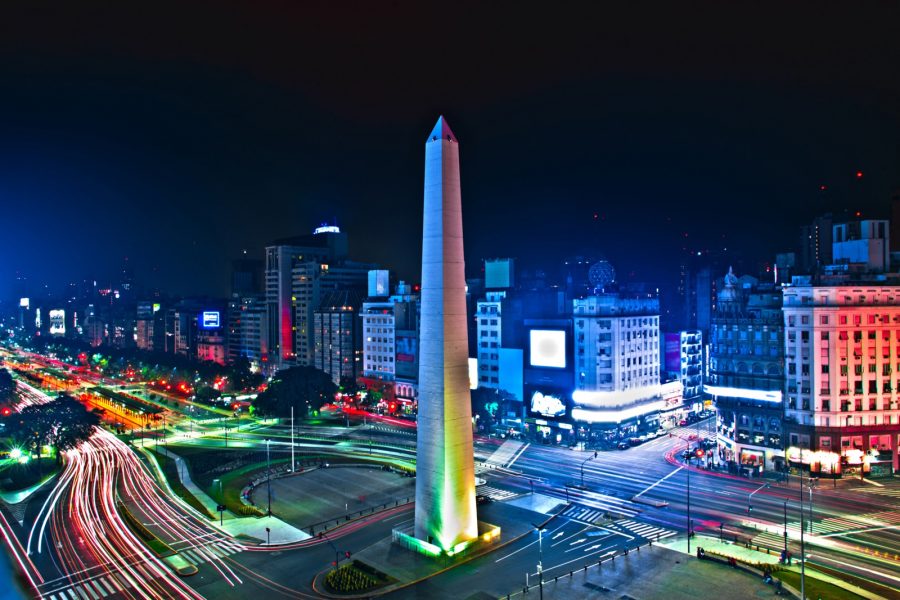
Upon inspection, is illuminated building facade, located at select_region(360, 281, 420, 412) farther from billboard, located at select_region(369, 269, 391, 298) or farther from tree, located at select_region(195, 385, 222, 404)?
tree, located at select_region(195, 385, 222, 404)

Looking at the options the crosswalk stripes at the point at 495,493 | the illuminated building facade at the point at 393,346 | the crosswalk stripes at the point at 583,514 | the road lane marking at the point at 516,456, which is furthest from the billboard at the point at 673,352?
the crosswalk stripes at the point at 583,514

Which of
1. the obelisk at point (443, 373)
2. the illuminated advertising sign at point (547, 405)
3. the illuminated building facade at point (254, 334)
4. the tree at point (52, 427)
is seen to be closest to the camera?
the obelisk at point (443, 373)

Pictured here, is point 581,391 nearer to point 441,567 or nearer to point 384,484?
point 384,484

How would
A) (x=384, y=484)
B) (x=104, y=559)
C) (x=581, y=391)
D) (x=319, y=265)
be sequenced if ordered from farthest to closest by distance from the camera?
1. (x=319, y=265)
2. (x=581, y=391)
3. (x=384, y=484)
4. (x=104, y=559)

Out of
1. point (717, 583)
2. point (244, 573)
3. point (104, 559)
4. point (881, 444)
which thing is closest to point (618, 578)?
point (717, 583)

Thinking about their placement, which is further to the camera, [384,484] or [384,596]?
[384,484]

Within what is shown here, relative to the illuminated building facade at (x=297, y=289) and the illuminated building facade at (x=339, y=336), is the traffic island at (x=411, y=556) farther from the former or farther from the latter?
the illuminated building facade at (x=297, y=289)

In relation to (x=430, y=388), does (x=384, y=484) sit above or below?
below

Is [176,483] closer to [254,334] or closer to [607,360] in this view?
[607,360]

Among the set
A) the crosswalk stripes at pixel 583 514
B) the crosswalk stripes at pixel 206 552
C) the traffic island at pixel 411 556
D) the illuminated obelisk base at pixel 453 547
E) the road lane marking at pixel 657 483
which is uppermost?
the illuminated obelisk base at pixel 453 547
